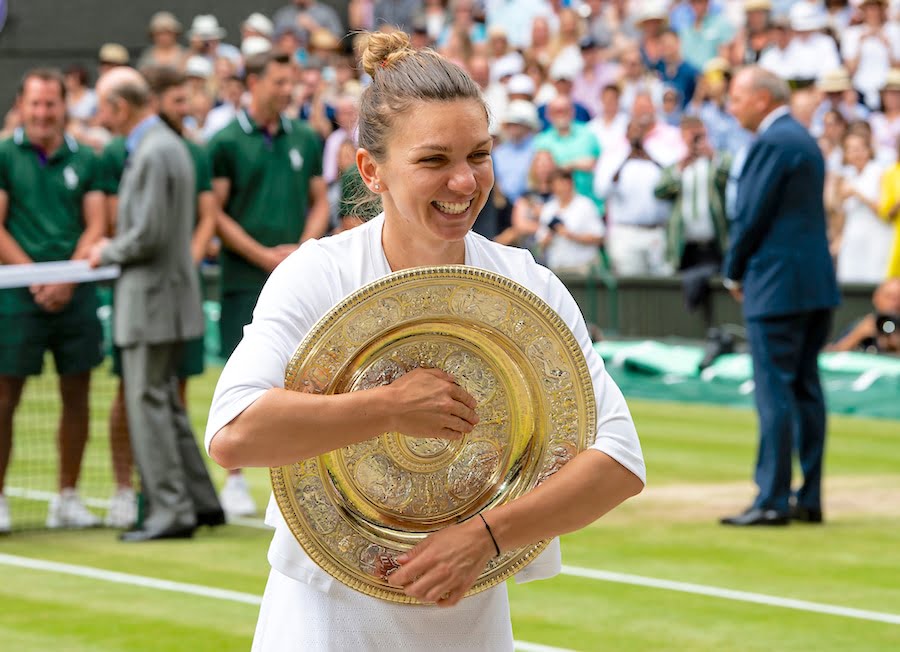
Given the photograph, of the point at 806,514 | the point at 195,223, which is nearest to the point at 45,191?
the point at 195,223

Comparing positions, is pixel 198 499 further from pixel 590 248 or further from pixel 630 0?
pixel 630 0

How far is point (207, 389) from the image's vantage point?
1555 cm

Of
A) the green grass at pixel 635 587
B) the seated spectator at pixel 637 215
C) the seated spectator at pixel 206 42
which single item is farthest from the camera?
the seated spectator at pixel 206 42

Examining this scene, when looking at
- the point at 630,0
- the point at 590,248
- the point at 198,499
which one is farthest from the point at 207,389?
the point at 630,0

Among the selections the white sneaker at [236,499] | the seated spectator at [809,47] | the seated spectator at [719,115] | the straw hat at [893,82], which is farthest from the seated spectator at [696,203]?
the white sneaker at [236,499]

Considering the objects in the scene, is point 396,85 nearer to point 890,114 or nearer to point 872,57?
point 890,114

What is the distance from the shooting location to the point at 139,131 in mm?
8664

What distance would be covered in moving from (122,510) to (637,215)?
347 inches

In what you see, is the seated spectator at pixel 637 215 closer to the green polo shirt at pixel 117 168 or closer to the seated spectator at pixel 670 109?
the seated spectator at pixel 670 109

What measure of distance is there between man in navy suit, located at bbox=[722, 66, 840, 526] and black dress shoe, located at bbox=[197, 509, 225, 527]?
2700 mm

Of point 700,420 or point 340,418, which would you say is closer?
point 340,418

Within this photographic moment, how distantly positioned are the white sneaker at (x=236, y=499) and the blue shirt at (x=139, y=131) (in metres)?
1.92

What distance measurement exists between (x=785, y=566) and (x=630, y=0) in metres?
13.6

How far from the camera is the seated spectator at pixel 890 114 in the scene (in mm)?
16031
